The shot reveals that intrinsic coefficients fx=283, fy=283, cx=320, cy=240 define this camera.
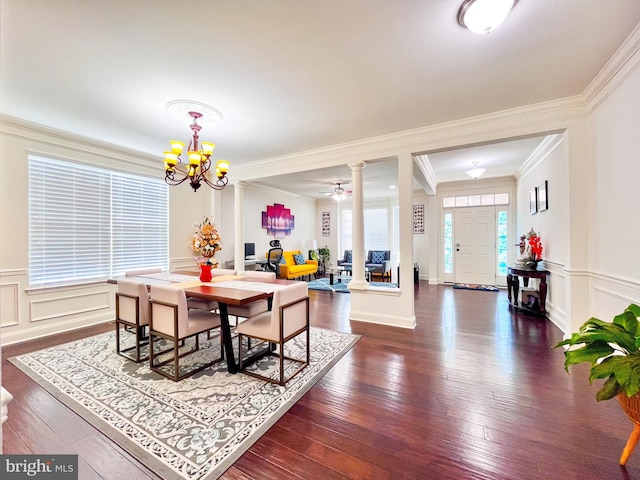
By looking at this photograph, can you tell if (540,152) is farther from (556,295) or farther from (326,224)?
(326,224)

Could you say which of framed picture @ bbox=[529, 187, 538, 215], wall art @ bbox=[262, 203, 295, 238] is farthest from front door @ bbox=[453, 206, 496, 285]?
wall art @ bbox=[262, 203, 295, 238]

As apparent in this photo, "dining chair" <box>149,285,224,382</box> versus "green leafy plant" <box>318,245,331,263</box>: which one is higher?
"green leafy plant" <box>318,245,331,263</box>

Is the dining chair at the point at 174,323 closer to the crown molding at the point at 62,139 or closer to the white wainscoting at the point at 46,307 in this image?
the white wainscoting at the point at 46,307

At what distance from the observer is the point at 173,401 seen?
225cm

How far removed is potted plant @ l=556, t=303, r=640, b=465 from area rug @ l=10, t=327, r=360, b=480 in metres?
1.90

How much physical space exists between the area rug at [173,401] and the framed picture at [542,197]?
382 cm

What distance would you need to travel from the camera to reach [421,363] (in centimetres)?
286

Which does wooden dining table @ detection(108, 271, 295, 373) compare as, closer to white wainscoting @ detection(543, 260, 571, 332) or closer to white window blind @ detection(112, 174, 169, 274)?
white window blind @ detection(112, 174, 169, 274)

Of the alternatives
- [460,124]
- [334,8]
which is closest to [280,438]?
[334,8]

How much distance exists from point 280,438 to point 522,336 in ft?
10.5

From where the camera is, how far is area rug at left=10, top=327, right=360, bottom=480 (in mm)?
1768

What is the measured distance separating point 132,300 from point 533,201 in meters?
6.21

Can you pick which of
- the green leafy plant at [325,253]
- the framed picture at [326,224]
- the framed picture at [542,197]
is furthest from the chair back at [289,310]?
the framed picture at [326,224]

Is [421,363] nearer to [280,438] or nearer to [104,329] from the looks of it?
[280,438]
